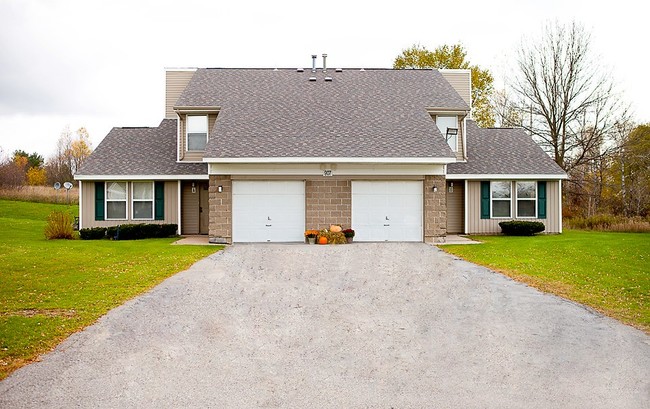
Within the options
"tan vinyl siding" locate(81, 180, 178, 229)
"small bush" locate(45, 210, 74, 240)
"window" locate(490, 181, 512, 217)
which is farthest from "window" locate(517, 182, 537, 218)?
"small bush" locate(45, 210, 74, 240)

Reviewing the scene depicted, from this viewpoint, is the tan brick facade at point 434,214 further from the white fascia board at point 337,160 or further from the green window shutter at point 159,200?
the green window shutter at point 159,200

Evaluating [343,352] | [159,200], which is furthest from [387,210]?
[343,352]

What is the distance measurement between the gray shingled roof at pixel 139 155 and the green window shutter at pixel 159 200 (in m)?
0.62

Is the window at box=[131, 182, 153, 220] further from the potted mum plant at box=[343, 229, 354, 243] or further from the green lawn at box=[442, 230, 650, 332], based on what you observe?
the green lawn at box=[442, 230, 650, 332]

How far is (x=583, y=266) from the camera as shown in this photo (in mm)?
14633

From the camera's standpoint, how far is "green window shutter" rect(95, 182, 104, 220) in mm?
23328

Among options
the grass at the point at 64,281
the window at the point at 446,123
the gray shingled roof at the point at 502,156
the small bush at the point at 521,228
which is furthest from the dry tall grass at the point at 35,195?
the small bush at the point at 521,228

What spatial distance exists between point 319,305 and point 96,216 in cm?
1604

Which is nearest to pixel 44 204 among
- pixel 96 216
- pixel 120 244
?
pixel 96 216

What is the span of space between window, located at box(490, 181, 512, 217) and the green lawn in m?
2.16

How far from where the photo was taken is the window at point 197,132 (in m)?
23.2

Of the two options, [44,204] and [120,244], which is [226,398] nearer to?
[120,244]

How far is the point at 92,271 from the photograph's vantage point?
1352cm

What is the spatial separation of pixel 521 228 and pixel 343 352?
17.0 metres
